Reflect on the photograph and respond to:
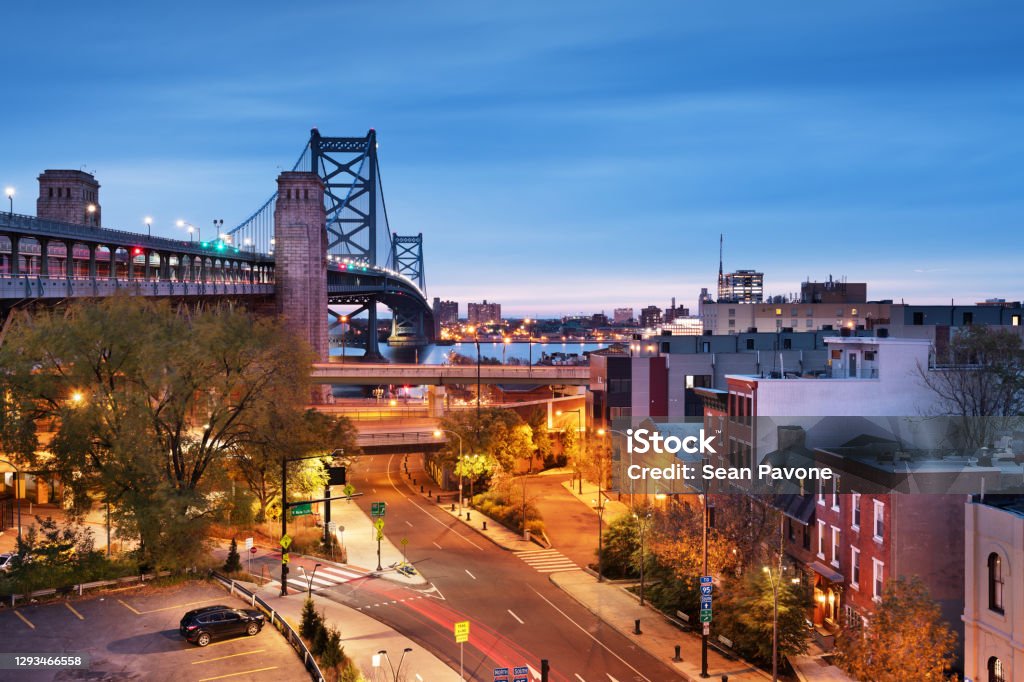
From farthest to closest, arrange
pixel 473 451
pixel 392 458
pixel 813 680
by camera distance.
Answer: pixel 392 458 → pixel 473 451 → pixel 813 680

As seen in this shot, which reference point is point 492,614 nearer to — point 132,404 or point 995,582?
point 132,404

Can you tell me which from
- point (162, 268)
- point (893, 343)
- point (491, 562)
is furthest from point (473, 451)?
point (162, 268)

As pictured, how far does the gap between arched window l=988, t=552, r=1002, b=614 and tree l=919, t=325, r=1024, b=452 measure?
1873cm

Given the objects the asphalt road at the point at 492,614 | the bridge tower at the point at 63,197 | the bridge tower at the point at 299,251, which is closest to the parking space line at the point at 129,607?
the asphalt road at the point at 492,614

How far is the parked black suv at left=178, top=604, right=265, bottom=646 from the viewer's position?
31.8m

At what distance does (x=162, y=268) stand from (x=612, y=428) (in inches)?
2030

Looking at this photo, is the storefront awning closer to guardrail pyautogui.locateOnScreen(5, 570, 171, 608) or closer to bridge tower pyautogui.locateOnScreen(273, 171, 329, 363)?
guardrail pyautogui.locateOnScreen(5, 570, 171, 608)

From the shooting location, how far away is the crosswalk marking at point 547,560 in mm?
49375

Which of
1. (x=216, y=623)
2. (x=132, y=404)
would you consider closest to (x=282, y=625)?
(x=216, y=623)

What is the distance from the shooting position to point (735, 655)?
1435 inches

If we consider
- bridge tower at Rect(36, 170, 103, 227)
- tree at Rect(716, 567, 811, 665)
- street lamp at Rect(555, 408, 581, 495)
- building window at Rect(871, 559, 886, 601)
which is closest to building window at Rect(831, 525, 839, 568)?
tree at Rect(716, 567, 811, 665)

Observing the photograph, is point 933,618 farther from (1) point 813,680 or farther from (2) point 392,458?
(2) point 392,458

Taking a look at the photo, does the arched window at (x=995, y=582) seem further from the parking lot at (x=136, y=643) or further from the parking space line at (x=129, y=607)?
the parking space line at (x=129, y=607)

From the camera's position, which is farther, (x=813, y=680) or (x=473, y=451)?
(x=473, y=451)
